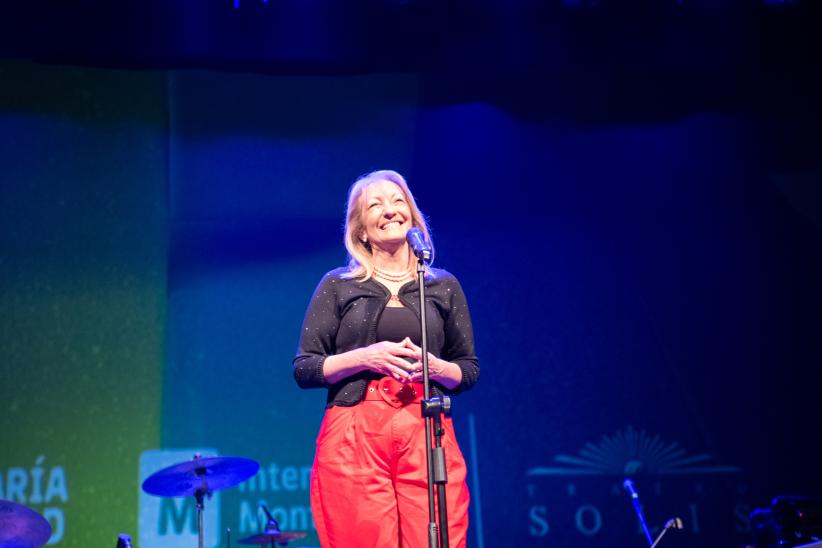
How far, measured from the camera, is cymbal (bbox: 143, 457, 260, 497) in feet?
12.1

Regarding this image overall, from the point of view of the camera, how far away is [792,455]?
488 cm

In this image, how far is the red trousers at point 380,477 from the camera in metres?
2.22

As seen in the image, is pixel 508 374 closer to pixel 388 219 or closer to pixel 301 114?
pixel 301 114

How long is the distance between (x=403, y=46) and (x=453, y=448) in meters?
3.20

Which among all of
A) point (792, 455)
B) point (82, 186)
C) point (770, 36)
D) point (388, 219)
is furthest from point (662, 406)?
point (82, 186)

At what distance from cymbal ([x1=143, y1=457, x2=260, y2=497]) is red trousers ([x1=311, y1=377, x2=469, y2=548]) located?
1521 mm

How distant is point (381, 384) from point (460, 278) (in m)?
2.64

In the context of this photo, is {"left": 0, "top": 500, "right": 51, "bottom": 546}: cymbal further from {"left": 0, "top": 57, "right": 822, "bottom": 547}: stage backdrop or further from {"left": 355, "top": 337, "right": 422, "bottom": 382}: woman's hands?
{"left": 355, "top": 337, "right": 422, "bottom": 382}: woman's hands

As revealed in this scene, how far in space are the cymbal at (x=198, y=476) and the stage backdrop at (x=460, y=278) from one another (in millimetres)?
795

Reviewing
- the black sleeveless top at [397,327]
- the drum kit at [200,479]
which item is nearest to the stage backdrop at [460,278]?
the drum kit at [200,479]

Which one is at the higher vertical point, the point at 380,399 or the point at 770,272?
the point at 770,272

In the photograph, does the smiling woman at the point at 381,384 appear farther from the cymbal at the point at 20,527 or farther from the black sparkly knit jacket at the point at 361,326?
the cymbal at the point at 20,527

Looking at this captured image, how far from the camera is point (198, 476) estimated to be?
3730mm

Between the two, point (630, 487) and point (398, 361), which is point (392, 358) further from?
point (630, 487)
